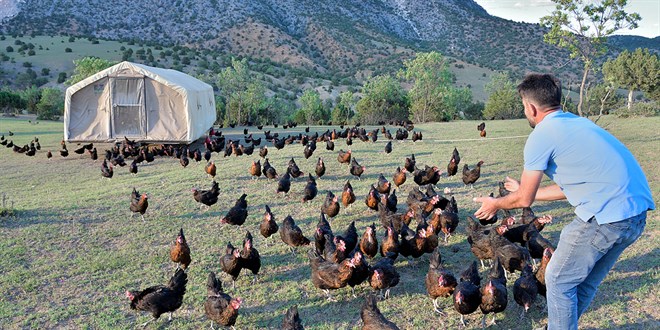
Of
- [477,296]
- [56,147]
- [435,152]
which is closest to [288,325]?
[477,296]

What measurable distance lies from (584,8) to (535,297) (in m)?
20.4

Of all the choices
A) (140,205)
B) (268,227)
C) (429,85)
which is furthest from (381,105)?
(268,227)

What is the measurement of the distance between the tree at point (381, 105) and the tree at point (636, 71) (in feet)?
53.3

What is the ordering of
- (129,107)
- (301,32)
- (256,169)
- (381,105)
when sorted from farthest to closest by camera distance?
(301,32)
(381,105)
(129,107)
(256,169)

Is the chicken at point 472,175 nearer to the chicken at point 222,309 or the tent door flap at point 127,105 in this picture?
the chicken at point 222,309

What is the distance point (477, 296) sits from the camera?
521cm

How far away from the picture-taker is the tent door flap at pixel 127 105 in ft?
62.3

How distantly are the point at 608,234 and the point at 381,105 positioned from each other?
3771 cm

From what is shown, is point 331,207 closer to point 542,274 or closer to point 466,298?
point 466,298

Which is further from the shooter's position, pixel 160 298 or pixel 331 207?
pixel 331 207

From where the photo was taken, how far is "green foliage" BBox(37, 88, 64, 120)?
117 ft

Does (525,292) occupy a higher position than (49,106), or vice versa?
(49,106)

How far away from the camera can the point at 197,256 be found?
7586 millimetres

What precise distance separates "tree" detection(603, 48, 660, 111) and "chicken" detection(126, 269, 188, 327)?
121 ft
